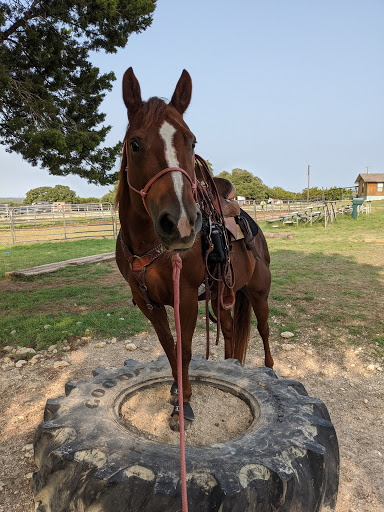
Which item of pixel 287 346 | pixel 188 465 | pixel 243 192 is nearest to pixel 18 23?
pixel 287 346

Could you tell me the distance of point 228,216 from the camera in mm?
3146

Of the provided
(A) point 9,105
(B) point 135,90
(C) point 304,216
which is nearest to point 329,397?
(B) point 135,90

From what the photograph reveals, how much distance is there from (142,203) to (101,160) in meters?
5.21

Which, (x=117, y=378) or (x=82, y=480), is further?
(x=117, y=378)

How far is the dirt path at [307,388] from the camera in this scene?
93.0 inches

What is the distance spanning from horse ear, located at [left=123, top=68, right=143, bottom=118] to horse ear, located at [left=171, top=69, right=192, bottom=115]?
0.66ft

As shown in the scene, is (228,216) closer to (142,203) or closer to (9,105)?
(142,203)

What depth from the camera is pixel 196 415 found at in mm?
2527

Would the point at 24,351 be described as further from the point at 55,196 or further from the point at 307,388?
the point at 55,196

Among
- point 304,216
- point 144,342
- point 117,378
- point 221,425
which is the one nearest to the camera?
point 221,425

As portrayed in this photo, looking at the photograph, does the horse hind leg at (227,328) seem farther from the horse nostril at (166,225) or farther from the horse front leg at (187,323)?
the horse nostril at (166,225)

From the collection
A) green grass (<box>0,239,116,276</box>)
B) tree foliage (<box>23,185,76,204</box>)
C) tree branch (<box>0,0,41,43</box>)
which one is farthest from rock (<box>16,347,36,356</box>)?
tree foliage (<box>23,185,76,204</box>)

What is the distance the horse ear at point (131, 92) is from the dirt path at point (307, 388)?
8.64 ft

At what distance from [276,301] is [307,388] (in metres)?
3.15
